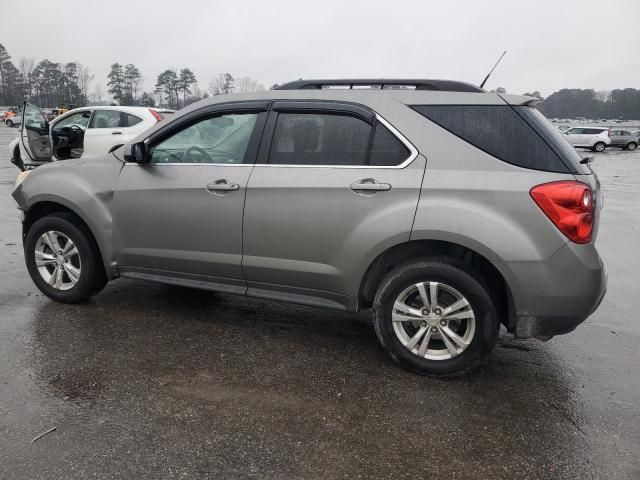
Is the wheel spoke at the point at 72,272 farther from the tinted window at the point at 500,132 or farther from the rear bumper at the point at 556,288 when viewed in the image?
the rear bumper at the point at 556,288

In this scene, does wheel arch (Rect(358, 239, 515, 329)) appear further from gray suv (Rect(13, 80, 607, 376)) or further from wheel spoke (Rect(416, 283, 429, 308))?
wheel spoke (Rect(416, 283, 429, 308))

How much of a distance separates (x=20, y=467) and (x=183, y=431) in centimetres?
74

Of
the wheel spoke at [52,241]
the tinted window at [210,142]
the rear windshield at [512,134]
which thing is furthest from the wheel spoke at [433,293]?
the wheel spoke at [52,241]

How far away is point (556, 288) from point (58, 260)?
3891 millimetres

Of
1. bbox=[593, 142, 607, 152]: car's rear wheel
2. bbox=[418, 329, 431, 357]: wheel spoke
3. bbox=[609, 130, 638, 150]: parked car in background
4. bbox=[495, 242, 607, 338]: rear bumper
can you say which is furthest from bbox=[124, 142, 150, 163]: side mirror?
bbox=[609, 130, 638, 150]: parked car in background

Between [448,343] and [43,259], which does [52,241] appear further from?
[448,343]

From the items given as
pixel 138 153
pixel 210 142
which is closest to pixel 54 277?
pixel 138 153

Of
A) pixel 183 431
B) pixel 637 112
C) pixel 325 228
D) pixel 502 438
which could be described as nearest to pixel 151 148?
pixel 325 228

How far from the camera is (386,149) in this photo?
132 inches

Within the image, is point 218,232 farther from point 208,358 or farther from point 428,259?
point 428,259

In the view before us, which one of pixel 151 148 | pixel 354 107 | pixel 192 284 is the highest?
pixel 354 107

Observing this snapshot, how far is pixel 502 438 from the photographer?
2703 millimetres

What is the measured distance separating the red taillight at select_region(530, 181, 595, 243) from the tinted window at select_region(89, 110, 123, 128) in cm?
1026

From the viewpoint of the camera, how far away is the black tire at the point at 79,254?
14.1ft
